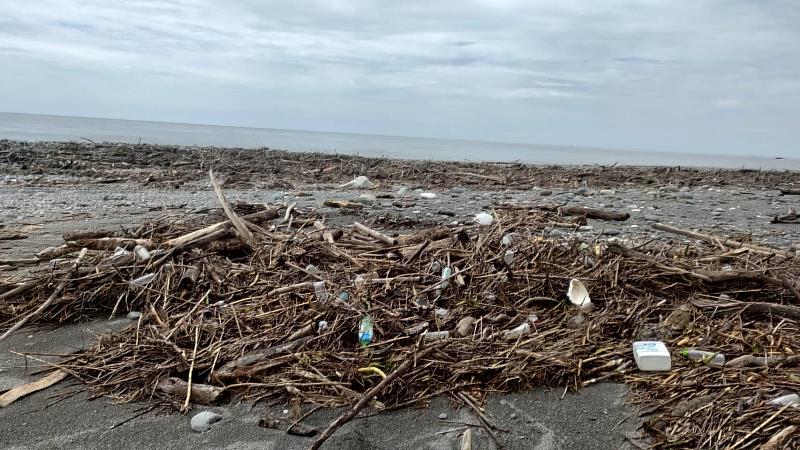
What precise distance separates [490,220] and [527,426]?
2975 millimetres

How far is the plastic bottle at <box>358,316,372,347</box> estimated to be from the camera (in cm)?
256

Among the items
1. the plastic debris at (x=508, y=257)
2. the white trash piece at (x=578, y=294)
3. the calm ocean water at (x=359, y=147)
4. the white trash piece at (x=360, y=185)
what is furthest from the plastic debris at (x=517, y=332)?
the calm ocean water at (x=359, y=147)

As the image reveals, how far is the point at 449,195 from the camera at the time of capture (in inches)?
341

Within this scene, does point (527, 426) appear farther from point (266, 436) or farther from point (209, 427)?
point (209, 427)

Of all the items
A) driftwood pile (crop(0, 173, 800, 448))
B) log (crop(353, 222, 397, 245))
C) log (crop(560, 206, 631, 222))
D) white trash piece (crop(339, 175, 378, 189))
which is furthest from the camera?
white trash piece (crop(339, 175, 378, 189))

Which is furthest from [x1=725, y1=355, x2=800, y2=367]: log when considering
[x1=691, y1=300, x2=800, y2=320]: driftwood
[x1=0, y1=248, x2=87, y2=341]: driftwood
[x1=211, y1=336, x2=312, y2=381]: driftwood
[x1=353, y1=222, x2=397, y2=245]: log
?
[x1=0, y1=248, x2=87, y2=341]: driftwood

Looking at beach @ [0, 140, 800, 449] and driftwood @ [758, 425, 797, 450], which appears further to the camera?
beach @ [0, 140, 800, 449]

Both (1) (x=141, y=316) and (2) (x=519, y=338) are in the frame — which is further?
(1) (x=141, y=316)

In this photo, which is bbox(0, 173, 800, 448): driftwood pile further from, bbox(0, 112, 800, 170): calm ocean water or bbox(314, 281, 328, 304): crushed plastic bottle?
bbox(0, 112, 800, 170): calm ocean water

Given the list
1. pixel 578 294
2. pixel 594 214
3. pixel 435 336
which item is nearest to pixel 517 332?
pixel 435 336

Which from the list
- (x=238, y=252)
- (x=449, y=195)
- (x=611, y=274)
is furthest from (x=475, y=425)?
(x=449, y=195)

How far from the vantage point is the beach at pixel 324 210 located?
2.04 m

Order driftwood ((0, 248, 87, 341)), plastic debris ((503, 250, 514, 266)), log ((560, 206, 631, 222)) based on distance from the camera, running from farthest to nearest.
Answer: log ((560, 206, 631, 222))
plastic debris ((503, 250, 514, 266))
driftwood ((0, 248, 87, 341))

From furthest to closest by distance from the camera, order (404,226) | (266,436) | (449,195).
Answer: (449,195), (404,226), (266,436)
